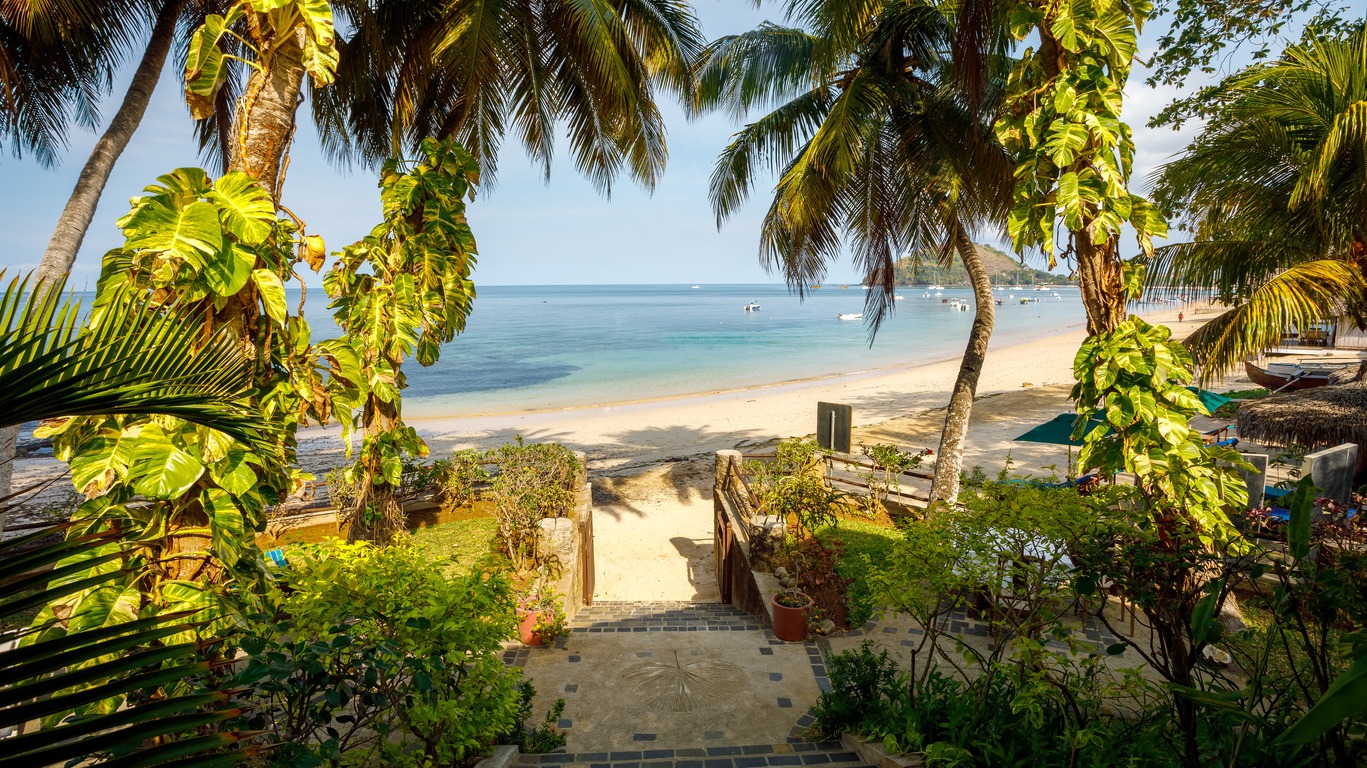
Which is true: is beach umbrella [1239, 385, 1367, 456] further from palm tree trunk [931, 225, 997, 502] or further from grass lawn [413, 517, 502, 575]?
grass lawn [413, 517, 502, 575]

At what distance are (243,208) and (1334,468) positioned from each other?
35.6 ft

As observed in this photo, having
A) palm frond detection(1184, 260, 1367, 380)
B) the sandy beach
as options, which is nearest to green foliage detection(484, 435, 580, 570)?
the sandy beach

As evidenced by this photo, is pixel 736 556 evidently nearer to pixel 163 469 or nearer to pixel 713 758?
pixel 713 758

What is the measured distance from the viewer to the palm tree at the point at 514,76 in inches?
296

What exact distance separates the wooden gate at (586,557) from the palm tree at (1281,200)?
732 cm

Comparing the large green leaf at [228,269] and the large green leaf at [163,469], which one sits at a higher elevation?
the large green leaf at [228,269]

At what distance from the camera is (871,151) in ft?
34.6

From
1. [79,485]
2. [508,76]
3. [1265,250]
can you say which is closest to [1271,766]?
[79,485]

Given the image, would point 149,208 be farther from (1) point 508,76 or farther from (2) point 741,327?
(2) point 741,327

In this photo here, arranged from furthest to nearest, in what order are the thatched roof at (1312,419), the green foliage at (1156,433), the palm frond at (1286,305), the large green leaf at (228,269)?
Answer: the thatched roof at (1312,419)
the palm frond at (1286,305)
the green foliage at (1156,433)
the large green leaf at (228,269)

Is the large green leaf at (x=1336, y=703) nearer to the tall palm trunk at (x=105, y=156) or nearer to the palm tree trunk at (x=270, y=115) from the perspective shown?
the palm tree trunk at (x=270, y=115)

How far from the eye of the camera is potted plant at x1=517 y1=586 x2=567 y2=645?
6.36m

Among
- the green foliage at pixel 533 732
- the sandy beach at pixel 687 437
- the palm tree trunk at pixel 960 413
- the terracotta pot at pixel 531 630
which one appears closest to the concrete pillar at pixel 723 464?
the sandy beach at pixel 687 437

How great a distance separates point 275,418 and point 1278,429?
36.8 feet
